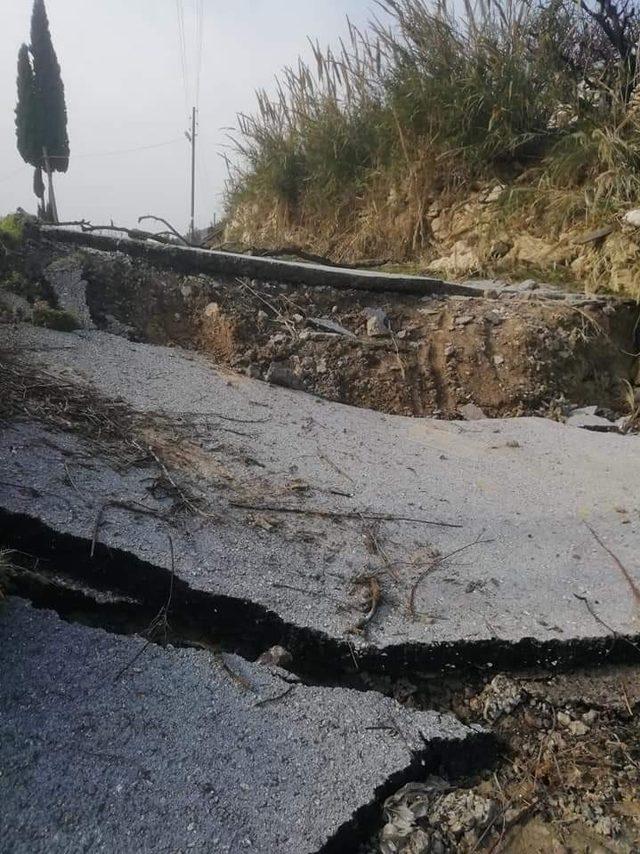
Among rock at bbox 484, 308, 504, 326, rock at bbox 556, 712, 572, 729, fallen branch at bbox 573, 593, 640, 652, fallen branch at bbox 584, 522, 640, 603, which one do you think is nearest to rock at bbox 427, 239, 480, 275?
rock at bbox 484, 308, 504, 326

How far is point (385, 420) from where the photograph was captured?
354 centimetres

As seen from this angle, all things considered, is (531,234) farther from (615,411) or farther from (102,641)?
(102,641)

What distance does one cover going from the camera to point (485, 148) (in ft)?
18.6

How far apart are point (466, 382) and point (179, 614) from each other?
248 cm

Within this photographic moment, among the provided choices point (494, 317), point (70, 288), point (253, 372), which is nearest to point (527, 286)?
point (494, 317)

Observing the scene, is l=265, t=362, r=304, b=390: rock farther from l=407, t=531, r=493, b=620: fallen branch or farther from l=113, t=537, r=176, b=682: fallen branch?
l=113, t=537, r=176, b=682: fallen branch

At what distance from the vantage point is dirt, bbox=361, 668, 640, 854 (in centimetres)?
144

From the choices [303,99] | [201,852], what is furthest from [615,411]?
[303,99]

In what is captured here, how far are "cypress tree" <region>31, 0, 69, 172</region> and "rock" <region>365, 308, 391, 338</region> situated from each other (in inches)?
714

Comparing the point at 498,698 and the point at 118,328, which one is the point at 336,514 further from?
the point at 118,328

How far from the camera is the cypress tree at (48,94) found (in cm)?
1942

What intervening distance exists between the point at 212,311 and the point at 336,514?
1996 millimetres

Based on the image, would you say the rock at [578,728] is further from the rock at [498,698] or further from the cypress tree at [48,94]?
the cypress tree at [48,94]

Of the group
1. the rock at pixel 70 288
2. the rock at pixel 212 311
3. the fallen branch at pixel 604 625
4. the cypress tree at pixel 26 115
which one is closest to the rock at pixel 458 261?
the rock at pixel 212 311
